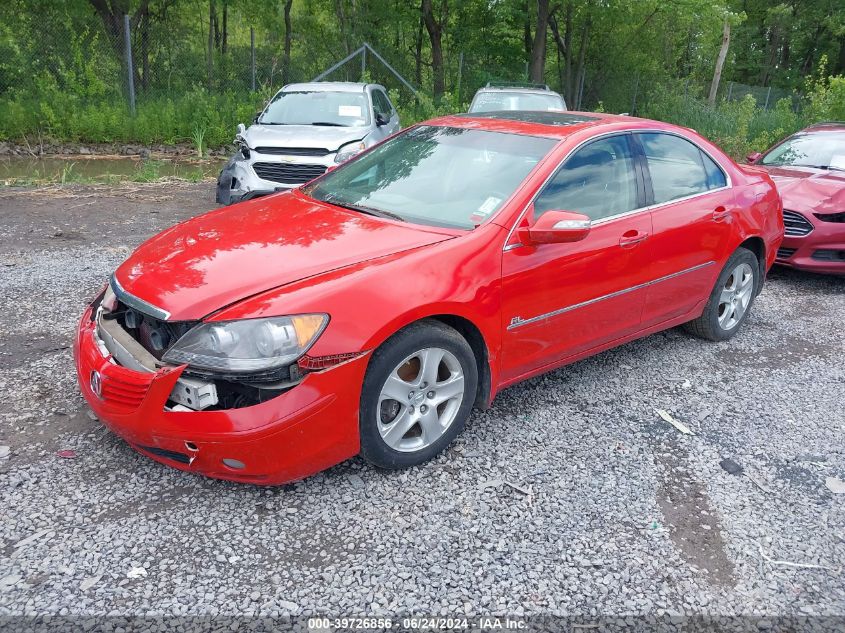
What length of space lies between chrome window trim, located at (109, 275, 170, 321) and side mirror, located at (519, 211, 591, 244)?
5.73 ft

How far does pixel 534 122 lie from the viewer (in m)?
4.14

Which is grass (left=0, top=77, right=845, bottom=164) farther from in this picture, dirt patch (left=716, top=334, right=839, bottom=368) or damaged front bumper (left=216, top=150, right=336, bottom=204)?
dirt patch (left=716, top=334, right=839, bottom=368)

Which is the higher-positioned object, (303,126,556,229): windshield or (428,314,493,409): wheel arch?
(303,126,556,229): windshield

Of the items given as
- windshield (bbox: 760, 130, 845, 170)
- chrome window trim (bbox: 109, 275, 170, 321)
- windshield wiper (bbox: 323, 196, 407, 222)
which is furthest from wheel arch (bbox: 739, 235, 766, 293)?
chrome window trim (bbox: 109, 275, 170, 321)

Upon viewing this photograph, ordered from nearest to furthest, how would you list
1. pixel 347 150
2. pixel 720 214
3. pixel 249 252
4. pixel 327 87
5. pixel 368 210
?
pixel 249 252 → pixel 368 210 → pixel 720 214 → pixel 347 150 → pixel 327 87

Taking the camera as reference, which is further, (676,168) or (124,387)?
(676,168)

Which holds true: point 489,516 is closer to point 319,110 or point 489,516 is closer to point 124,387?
point 124,387

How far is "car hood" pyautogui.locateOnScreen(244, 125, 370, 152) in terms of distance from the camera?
349 inches

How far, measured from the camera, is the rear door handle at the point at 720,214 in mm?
4523

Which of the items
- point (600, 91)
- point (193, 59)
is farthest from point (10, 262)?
point (600, 91)

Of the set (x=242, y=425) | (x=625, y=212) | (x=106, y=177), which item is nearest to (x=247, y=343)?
(x=242, y=425)

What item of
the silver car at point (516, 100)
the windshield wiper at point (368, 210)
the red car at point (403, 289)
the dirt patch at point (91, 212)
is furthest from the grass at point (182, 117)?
the red car at point (403, 289)

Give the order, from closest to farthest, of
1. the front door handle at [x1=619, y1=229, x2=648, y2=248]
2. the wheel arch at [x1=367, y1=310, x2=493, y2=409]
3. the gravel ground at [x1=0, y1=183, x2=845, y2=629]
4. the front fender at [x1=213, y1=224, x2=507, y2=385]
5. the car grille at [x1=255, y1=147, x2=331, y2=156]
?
the gravel ground at [x1=0, y1=183, x2=845, y2=629] → the front fender at [x1=213, y1=224, x2=507, y2=385] → the wheel arch at [x1=367, y1=310, x2=493, y2=409] → the front door handle at [x1=619, y1=229, x2=648, y2=248] → the car grille at [x1=255, y1=147, x2=331, y2=156]

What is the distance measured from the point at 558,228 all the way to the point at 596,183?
29.4 inches
